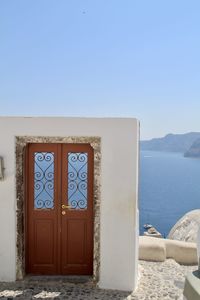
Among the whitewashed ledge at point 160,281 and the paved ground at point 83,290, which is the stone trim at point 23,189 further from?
the whitewashed ledge at point 160,281

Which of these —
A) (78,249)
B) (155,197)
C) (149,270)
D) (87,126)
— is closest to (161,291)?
(149,270)

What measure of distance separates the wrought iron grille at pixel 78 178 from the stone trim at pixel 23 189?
0.33 m

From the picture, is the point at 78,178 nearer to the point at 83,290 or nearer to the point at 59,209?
the point at 59,209

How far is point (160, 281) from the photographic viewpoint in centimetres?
677

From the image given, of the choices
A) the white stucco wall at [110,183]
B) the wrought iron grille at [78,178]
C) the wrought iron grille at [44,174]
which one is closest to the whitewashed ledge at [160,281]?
the white stucco wall at [110,183]

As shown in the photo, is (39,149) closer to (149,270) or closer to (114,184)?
(114,184)

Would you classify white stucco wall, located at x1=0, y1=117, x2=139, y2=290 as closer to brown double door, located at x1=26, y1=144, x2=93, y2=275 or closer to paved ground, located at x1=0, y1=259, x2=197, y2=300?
paved ground, located at x1=0, y1=259, x2=197, y2=300

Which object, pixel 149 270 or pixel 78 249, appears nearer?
pixel 78 249

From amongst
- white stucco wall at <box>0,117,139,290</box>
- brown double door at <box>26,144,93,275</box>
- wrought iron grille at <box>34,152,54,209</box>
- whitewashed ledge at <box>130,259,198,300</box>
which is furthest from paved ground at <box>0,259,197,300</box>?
wrought iron grille at <box>34,152,54,209</box>

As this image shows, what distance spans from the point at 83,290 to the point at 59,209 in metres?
1.48

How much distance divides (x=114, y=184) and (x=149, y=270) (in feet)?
7.60

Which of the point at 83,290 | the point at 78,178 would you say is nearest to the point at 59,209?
the point at 78,178

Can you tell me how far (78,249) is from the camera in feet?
21.9

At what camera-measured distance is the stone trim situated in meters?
6.28
